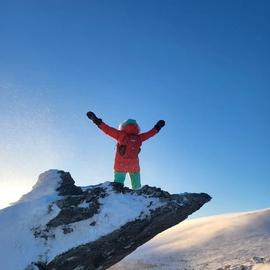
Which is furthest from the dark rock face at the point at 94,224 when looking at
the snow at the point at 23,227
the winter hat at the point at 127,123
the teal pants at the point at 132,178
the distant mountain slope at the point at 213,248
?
the distant mountain slope at the point at 213,248

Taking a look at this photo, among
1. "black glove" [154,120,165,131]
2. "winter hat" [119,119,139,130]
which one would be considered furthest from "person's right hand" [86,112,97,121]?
"black glove" [154,120,165,131]

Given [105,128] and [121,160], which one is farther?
[105,128]

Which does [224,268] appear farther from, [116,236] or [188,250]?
[116,236]

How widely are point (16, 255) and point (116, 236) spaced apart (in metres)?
1.80

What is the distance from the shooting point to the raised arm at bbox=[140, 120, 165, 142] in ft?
39.5

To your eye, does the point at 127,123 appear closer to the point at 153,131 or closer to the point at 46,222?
the point at 153,131

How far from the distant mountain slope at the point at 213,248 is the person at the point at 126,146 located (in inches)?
149

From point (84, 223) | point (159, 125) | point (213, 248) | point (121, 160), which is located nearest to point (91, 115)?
point (121, 160)

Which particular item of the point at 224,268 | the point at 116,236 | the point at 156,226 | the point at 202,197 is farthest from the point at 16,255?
the point at 224,268

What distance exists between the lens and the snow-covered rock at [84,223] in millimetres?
8906

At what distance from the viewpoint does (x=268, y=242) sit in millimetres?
15305

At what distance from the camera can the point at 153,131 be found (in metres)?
A: 12.2

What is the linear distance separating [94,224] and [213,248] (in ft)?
24.5

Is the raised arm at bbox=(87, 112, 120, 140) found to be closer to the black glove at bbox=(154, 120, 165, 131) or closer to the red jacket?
the red jacket
